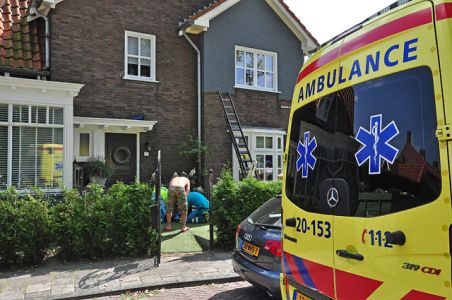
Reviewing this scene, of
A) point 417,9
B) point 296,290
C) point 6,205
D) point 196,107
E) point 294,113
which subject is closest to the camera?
point 417,9

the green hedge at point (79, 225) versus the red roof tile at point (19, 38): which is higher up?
the red roof tile at point (19, 38)

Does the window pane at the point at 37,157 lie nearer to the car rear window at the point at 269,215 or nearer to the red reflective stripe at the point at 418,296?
the car rear window at the point at 269,215

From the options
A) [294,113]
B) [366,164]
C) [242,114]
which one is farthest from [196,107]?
[366,164]

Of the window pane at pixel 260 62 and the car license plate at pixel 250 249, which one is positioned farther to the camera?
the window pane at pixel 260 62

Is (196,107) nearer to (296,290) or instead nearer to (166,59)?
(166,59)

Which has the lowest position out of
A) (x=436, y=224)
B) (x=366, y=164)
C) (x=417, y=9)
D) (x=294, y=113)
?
(x=436, y=224)

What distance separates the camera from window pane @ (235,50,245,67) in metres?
14.8

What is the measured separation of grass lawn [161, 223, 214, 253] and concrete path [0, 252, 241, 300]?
29.0 inches

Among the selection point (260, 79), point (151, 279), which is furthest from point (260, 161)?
point (151, 279)

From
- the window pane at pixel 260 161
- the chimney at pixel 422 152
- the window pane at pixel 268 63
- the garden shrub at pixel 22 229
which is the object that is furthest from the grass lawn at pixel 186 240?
the window pane at pixel 268 63

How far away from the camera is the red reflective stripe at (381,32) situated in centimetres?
224

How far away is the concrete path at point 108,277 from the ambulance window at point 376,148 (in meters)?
3.91

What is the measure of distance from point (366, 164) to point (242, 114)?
40.1 ft

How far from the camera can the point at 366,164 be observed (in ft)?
8.33
